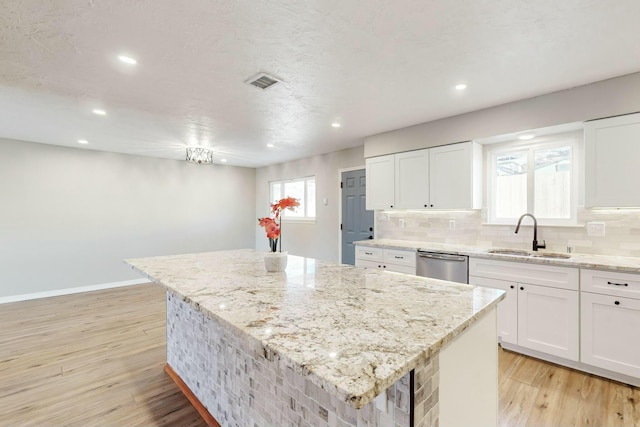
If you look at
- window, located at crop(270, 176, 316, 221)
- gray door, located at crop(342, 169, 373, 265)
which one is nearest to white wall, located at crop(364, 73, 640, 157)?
gray door, located at crop(342, 169, 373, 265)

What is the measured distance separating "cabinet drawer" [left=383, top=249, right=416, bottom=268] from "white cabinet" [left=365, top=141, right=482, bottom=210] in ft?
1.98

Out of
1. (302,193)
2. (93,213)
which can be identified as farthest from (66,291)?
(302,193)

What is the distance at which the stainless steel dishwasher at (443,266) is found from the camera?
297cm

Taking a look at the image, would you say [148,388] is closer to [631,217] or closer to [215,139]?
[215,139]

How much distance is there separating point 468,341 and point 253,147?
4.35 meters

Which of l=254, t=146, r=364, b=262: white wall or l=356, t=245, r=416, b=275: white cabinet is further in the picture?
l=254, t=146, r=364, b=262: white wall

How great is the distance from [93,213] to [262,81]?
4382mm

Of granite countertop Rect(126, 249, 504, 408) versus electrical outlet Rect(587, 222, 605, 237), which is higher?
electrical outlet Rect(587, 222, 605, 237)

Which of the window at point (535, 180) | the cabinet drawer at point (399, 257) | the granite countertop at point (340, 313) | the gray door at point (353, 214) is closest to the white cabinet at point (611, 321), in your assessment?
the window at point (535, 180)

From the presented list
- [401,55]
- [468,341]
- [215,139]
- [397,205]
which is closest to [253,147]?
[215,139]

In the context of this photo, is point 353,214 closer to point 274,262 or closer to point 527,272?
point 527,272

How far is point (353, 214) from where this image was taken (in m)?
4.89

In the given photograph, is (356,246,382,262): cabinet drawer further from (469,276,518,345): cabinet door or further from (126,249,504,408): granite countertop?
(126,249,504,408): granite countertop

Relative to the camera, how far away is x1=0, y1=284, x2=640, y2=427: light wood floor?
192 cm
